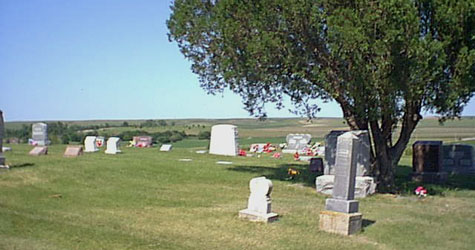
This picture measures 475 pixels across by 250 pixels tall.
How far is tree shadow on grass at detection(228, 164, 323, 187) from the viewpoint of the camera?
18772 mm

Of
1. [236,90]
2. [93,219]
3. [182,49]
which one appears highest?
[182,49]

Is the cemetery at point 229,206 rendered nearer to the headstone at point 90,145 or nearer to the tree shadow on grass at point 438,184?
the tree shadow on grass at point 438,184

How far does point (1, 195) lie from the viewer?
43.3 ft

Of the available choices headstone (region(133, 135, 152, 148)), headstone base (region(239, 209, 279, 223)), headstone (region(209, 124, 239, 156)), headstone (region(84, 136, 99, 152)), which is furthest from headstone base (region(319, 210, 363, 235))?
headstone (region(133, 135, 152, 148))

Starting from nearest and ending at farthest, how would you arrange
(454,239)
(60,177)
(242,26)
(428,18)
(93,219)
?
(454,239), (93,219), (428,18), (242,26), (60,177)

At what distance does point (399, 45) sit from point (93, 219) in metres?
8.54

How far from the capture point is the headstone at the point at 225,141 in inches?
1148

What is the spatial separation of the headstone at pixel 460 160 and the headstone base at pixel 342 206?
13776 mm

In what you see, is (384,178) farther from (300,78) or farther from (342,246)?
(342,246)

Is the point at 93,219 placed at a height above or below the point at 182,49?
below

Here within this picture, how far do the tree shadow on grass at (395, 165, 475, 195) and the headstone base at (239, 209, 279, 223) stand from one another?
280 inches

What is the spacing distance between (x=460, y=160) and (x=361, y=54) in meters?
11.3

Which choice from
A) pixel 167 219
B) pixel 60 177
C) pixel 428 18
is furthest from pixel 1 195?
pixel 428 18

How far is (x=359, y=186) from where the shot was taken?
615 inches
